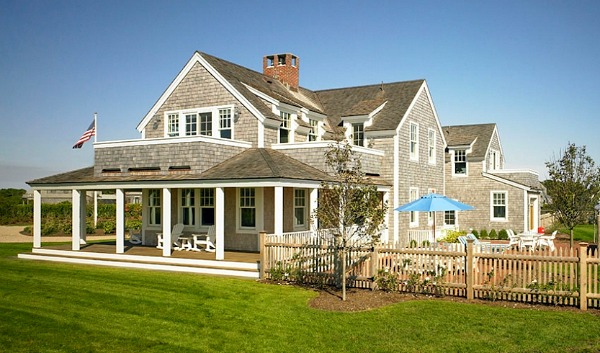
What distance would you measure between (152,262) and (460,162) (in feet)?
74.2

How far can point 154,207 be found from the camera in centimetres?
2564

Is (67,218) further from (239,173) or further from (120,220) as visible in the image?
(239,173)

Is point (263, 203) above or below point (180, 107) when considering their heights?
below

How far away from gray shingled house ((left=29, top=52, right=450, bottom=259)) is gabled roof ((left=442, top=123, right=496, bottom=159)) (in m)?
5.55

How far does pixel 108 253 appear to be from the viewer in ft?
70.8

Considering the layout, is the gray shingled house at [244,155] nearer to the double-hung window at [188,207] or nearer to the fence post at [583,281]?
the double-hung window at [188,207]

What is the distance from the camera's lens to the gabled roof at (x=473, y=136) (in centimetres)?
3541

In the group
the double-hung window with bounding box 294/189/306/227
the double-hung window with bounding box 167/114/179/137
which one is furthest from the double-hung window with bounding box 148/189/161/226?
the double-hung window with bounding box 294/189/306/227

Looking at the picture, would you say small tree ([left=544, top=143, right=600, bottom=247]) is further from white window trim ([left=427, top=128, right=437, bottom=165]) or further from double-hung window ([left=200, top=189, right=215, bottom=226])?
double-hung window ([left=200, top=189, right=215, bottom=226])

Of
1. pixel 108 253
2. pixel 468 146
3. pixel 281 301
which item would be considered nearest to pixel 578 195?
pixel 468 146

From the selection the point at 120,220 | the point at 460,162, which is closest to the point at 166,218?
the point at 120,220

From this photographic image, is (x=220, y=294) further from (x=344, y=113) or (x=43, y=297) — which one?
(x=344, y=113)

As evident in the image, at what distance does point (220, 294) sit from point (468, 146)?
2461 cm

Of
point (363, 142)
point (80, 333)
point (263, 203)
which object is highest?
point (363, 142)
